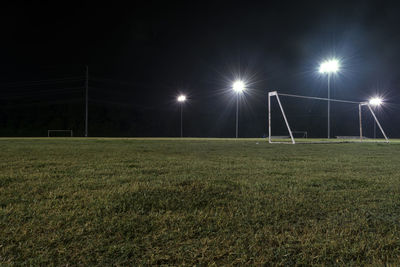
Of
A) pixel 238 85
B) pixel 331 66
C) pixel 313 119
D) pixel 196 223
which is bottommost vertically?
pixel 196 223

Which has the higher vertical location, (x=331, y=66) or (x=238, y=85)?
(x=331, y=66)

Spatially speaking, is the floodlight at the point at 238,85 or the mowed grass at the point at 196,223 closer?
the mowed grass at the point at 196,223

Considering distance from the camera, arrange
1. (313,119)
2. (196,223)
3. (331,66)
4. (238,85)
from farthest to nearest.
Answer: (313,119)
(238,85)
(331,66)
(196,223)

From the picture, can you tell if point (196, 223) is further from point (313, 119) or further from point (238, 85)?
point (313, 119)

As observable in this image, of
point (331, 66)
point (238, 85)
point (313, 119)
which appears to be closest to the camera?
point (331, 66)

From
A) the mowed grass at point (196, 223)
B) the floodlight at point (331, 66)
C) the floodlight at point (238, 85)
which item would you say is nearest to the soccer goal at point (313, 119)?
the floodlight at point (238, 85)

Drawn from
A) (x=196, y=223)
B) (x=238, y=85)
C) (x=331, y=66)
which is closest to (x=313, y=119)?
(x=238, y=85)

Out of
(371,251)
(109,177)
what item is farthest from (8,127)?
(371,251)

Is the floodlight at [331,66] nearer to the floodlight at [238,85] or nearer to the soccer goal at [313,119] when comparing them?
the floodlight at [238,85]

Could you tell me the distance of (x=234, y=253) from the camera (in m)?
1.38

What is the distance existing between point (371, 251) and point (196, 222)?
1.03 m

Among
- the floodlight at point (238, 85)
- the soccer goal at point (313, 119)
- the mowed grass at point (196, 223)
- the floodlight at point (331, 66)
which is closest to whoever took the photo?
the mowed grass at point (196, 223)

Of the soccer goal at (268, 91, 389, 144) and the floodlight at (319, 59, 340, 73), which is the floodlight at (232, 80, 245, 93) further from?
the soccer goal at (268, 91, 389, 144)

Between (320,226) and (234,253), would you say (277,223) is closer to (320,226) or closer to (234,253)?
(320,226)
